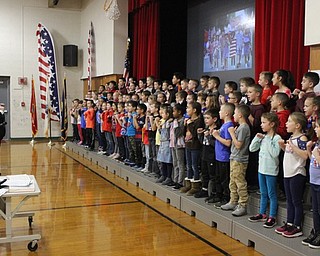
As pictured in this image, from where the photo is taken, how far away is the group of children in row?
128 inches

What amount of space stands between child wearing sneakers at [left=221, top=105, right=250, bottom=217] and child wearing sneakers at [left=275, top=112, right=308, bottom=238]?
583 millimetres

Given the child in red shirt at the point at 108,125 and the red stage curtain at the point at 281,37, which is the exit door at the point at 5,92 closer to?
the child in red shirt at the point at 108,125

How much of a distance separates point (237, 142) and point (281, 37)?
215cm

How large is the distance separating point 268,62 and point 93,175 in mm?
3390

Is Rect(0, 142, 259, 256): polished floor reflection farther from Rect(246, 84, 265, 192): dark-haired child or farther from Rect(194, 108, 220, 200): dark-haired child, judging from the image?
Rect(246, 84, 265, 192): dark-haired child

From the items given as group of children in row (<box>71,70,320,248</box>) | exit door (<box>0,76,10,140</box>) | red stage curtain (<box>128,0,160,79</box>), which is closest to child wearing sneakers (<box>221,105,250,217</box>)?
group of children in row (<box>71,70,320,248</box>)

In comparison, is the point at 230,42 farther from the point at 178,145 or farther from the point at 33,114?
the point at 33,114

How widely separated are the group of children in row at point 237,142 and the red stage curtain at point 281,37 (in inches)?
20.3

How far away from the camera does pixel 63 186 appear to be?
591 cm

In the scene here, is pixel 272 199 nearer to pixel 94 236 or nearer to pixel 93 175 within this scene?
pixel 94 236

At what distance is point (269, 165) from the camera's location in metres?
3.52

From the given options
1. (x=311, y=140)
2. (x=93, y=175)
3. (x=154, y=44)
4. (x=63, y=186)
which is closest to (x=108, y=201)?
(x=63, y=186)

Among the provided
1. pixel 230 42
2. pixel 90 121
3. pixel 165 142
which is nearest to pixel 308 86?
pixel 165 142

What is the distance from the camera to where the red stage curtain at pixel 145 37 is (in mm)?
8461
